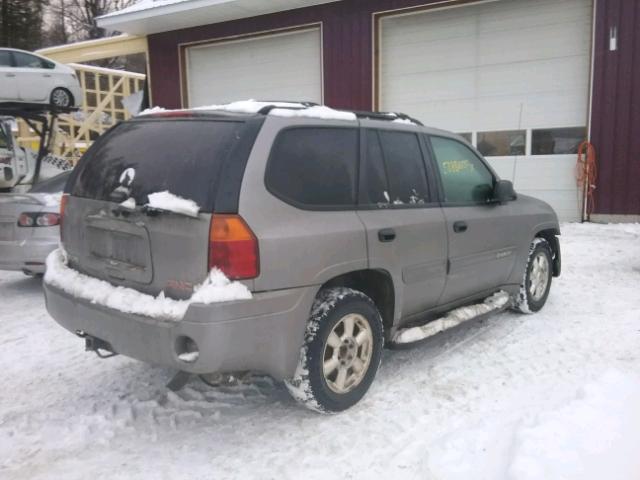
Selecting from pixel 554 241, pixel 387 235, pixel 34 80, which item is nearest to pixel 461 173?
pixel 387 235

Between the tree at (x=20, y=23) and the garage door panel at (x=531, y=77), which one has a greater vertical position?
the tree at (x=20, y=23)

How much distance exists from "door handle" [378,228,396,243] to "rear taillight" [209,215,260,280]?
99 cm

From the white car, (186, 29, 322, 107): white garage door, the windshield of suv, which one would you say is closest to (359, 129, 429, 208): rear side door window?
the windshield of suv

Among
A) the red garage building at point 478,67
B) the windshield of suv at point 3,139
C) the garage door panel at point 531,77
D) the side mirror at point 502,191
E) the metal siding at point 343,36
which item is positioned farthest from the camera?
the metal siding at point 343,36

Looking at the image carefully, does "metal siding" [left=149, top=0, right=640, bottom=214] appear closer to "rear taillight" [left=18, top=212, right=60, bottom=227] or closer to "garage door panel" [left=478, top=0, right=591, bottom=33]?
"garage door panel" [left=478, top=0, right=591, bottom=33]

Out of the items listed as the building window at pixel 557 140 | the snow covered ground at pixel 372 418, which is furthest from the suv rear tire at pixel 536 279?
the building window at pixel 557 140

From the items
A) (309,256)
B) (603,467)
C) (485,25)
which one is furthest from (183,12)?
(603,467)

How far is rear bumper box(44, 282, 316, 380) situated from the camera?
2.82 metres

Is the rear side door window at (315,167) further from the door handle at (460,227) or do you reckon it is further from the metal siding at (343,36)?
the metal siding at (343,36)

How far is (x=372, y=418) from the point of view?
3.41 m

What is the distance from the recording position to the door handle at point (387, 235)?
3578 mm

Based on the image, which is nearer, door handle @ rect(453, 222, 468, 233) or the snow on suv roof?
the snow on suv roof

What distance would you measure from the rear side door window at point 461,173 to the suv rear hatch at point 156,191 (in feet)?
5.89

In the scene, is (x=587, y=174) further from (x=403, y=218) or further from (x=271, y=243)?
(x=271, y=243)
